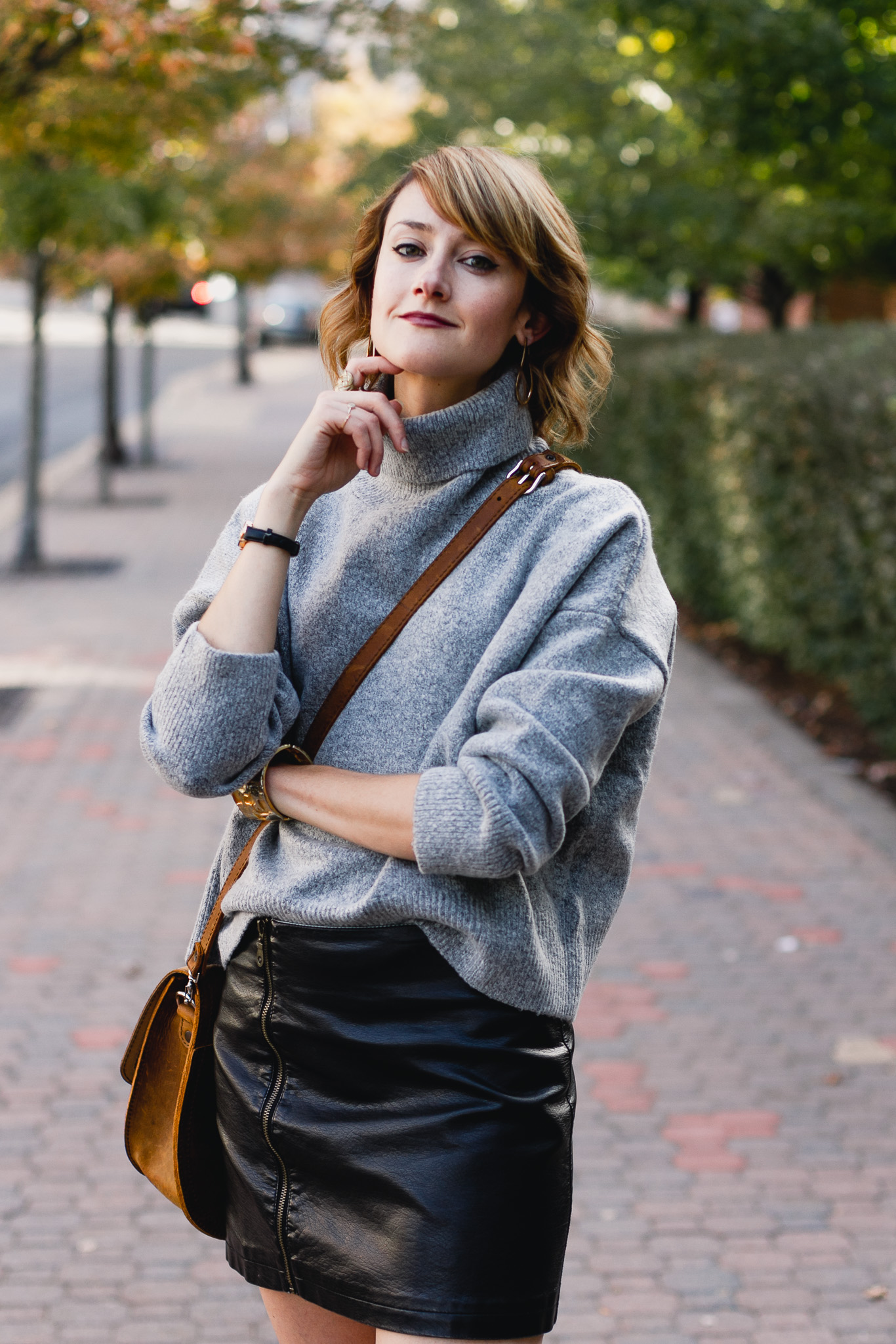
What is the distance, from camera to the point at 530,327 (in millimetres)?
1945

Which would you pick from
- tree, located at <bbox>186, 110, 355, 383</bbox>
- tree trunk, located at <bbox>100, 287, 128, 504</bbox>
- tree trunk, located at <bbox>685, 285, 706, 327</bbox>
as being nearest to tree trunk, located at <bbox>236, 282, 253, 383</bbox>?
tree, located at <bbox>186, 110, 355, 383</bbox>

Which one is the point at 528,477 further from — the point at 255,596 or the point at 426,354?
the point at 255,596

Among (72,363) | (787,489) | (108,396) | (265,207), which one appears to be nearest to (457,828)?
(787,489)

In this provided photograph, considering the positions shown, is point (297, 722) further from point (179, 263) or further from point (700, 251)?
point (179, 263)

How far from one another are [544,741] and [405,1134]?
1.66ft

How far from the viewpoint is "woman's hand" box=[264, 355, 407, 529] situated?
1831mm

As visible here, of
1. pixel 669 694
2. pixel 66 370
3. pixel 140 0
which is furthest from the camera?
pixel 66 370

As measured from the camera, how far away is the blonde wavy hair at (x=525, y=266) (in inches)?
72.2

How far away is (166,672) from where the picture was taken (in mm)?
1867

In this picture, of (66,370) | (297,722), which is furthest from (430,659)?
(66,370)

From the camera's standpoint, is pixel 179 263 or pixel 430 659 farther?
pixel 179 263

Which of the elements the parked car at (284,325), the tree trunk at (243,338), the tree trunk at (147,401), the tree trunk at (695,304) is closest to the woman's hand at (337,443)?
the tree trunk at (695,304)

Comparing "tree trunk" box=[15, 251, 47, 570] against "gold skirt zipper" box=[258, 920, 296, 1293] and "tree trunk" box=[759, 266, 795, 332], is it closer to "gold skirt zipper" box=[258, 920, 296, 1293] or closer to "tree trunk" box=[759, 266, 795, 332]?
"tree trunk" box=[759, 266, 795, 332]

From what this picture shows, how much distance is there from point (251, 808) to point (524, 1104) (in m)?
0.50
